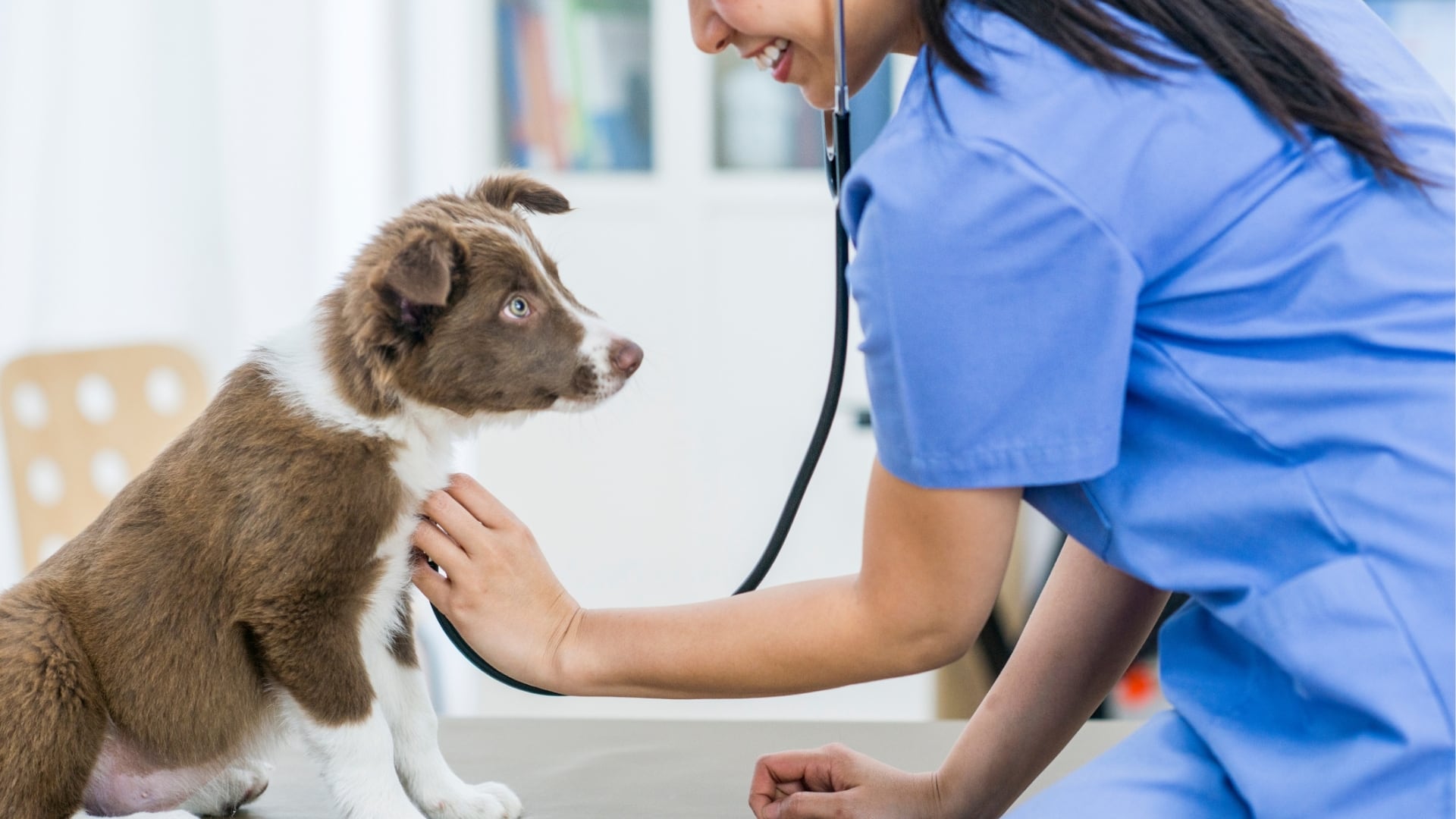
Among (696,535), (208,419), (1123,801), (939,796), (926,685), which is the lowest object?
(926,685)

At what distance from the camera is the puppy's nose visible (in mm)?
1221

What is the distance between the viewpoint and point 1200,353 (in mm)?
854

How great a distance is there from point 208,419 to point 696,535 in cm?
208

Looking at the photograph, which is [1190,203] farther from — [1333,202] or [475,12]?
[475,12]

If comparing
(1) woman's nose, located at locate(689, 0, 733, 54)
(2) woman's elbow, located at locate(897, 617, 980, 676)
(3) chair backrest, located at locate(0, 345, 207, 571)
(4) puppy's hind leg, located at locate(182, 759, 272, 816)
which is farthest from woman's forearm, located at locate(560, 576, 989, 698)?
(3) chair backrest, located at locate(0, 345, 207, 571)

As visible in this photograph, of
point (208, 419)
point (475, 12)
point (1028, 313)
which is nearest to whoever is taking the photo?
point (1028, 313)

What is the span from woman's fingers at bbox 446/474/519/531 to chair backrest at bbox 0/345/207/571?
130 centimetres

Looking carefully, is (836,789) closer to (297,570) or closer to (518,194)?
(297,570)

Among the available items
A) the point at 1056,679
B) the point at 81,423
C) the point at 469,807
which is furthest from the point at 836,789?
the point at 81,423

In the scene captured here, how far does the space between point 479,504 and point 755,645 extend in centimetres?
34

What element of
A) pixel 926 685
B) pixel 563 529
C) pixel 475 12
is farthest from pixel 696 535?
pixel 475 12

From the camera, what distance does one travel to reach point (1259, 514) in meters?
0.84

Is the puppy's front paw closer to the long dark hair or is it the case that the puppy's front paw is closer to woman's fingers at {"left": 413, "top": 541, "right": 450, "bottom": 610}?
woman's fingers at {"left": 413, "top": 541, "right": 450, "bottom": 610}

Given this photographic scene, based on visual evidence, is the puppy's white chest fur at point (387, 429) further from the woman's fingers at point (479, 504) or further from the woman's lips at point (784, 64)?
the woman's lips at point (784, 64)
